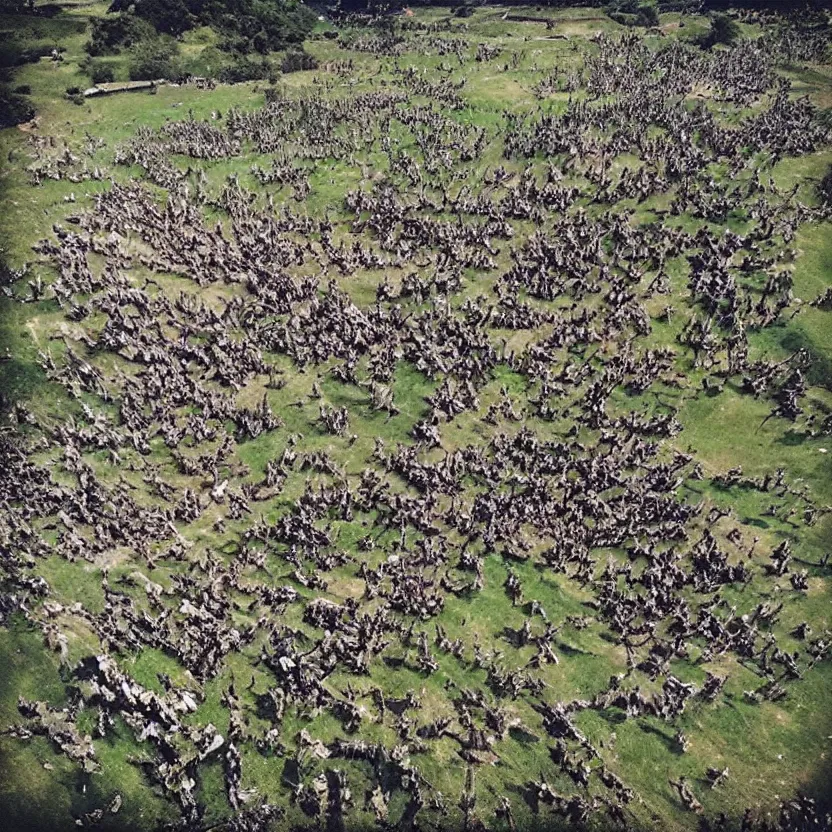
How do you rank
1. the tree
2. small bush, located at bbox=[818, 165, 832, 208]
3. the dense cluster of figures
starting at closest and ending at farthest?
the dense cluster of figures < small bush, located at bbox=[818, 165, 832, 208] < the tree

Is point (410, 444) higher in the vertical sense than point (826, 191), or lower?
lower

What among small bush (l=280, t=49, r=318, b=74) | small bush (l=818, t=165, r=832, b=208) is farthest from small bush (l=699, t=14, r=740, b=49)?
small bush (l=280, t=49, r=318, b=74)

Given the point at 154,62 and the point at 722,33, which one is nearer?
the point at 154,62

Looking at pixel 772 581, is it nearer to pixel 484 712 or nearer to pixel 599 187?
pixel 484 712

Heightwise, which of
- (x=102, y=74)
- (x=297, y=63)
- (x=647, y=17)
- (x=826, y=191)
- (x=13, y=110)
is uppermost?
(x=647, y=17)

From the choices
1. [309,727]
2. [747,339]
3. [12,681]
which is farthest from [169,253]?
[747,339]

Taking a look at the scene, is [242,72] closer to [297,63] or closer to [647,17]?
[297,63]

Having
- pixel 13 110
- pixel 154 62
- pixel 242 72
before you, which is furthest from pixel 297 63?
pixel 13 110

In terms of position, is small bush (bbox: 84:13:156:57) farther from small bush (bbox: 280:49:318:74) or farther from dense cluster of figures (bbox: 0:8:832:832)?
dense cluster of figures (bbox: 0:8:832:832)

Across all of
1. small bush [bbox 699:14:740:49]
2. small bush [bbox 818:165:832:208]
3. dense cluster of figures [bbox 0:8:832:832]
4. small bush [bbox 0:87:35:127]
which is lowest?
dense cluster of figures [bbox 0:8:832:832]
